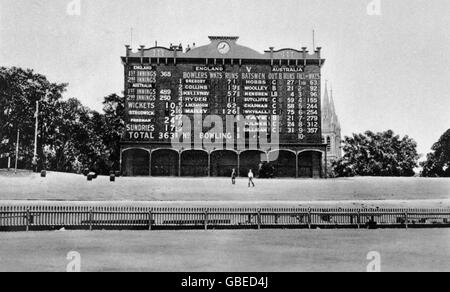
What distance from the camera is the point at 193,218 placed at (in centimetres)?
2678

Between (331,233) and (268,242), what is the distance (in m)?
4.97

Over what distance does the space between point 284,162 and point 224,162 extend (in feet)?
22.0

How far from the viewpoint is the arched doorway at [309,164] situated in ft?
191

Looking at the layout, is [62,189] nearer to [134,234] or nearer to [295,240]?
[134,234]

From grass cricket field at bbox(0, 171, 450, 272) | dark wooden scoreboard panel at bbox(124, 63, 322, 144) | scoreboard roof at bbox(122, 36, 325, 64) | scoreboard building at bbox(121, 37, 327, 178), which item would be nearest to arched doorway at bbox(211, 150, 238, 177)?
scoreboard building at bbox(121, 37, 327, 178)

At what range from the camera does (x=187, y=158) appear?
57.7 meters

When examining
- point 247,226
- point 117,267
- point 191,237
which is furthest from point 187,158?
point 117,267

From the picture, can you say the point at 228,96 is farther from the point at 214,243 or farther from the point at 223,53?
the point at 214,243

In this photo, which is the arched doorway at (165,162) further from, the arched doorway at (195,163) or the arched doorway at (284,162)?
the arched doorway at (284,162)

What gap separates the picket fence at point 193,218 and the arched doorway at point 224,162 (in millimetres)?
28988

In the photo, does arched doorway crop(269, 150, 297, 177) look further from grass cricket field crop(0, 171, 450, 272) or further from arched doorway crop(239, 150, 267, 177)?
grass cricket field crop(0, 171, 450, 272)
